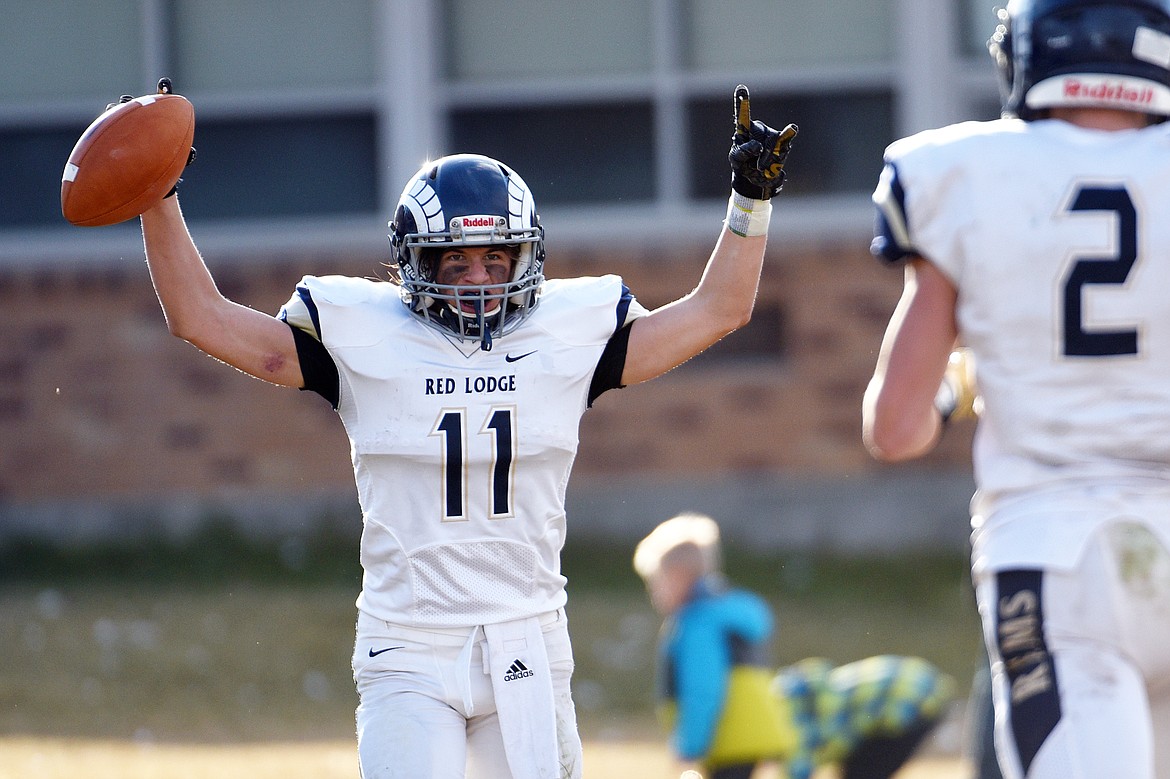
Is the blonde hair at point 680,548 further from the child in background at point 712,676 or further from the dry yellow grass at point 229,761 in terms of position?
the dry yellow grass at point 229,761

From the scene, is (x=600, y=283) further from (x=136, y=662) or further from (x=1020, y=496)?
(x=136, y=662)

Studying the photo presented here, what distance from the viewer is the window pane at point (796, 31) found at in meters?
9.65

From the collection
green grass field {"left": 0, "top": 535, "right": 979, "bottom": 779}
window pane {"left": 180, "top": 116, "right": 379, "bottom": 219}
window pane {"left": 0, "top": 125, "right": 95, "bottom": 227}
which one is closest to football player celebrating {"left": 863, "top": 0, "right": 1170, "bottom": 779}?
green grass field {"left": 0, "top": 535, "right": 979, "bottom": 779}

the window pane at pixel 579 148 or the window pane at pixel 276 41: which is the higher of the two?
the window pane at pixel 276 41

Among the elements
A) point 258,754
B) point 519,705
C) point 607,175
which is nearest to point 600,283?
point 519,705

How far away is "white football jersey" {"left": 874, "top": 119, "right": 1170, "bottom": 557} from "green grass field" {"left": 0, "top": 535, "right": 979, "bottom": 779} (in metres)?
4.05

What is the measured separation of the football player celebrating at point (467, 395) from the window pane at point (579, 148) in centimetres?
601

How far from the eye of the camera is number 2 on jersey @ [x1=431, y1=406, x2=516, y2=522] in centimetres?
356

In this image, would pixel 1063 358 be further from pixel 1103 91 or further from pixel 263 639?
pixel 263 639

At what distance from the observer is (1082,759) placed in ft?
8.29

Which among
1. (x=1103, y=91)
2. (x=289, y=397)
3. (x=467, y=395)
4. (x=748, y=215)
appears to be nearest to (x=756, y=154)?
(x=748, y=215)

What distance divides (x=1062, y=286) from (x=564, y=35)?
7451 millimetres

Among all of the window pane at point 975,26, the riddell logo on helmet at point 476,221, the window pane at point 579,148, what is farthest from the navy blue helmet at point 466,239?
the window pane at point 975,26

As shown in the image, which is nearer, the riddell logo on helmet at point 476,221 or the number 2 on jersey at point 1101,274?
the number 2 on jersey at point 1101,274
